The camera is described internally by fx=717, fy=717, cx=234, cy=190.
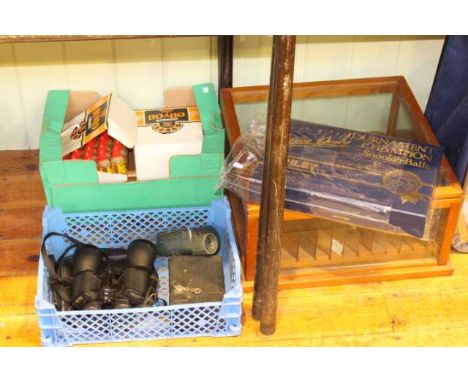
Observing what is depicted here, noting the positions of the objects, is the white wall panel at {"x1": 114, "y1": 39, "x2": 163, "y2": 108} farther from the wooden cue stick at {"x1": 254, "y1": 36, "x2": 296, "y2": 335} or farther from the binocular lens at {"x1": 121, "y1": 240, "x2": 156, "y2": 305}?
the wooden cue stick at {"x1": 254, "y1": 36, "x2": 296, "y2": 335}

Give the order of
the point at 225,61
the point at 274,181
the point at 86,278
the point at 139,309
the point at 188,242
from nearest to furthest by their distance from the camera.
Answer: the point at 274,181
the point at 139,309
the point at 86,278
the point at 188,242
the point at 225,61

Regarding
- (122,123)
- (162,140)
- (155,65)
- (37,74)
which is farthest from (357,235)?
(37,74)

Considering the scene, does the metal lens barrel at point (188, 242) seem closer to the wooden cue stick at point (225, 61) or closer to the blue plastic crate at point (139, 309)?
the blue plastic crate at point (139, 309)

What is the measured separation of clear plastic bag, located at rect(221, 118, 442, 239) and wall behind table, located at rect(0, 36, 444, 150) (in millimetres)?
347

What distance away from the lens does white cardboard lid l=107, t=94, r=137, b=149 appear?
177cm

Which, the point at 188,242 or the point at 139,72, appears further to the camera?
the point at 139,72

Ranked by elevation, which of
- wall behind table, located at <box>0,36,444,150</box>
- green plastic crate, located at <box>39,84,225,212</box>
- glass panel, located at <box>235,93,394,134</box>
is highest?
wall behind table, located at <box>0,36,444,150</box>

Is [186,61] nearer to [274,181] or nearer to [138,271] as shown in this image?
[138,271]

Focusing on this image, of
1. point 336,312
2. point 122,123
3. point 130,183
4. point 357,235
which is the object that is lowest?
point 336,312

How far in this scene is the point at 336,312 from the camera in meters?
1.72

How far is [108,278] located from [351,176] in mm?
626

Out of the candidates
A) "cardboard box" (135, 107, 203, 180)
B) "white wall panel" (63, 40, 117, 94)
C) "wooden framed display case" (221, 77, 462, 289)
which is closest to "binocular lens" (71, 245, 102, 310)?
"cardboard box" (135, 107, 203, 180)

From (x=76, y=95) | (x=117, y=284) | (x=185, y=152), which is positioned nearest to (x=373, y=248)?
(x=185, y=152)
